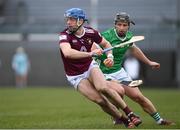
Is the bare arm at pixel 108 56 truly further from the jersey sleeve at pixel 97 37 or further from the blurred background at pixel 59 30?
the blurred background at pixel 59 30

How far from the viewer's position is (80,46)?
12195mm

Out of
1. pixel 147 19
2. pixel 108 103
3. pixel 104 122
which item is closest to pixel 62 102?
pixel 104 122

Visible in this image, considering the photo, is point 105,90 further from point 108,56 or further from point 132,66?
point 132,66

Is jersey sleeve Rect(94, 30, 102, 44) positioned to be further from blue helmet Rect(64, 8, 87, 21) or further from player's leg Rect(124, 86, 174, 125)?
player's leg Rect(124, 86, 174, 125)

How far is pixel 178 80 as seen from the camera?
1287 inches

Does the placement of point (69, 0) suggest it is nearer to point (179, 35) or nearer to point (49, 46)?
Answer: point (49, 46)

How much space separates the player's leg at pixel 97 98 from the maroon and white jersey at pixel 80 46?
25 centimetres

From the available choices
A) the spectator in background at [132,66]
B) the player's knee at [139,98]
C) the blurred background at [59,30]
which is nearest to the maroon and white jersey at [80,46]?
the player's knee at [139,98]

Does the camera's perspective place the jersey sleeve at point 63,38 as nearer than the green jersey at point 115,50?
Yes

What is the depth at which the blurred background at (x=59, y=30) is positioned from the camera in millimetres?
32844

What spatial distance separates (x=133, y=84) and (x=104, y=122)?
1.34 m

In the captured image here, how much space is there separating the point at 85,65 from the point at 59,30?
870 inches

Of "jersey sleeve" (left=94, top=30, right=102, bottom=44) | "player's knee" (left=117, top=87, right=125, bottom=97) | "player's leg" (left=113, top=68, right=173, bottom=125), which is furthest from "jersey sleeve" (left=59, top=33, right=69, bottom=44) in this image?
"player's leg" (left=113, top=68, right=173, bottom=125)

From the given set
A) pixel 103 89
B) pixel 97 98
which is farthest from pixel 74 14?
pixel 97 98
